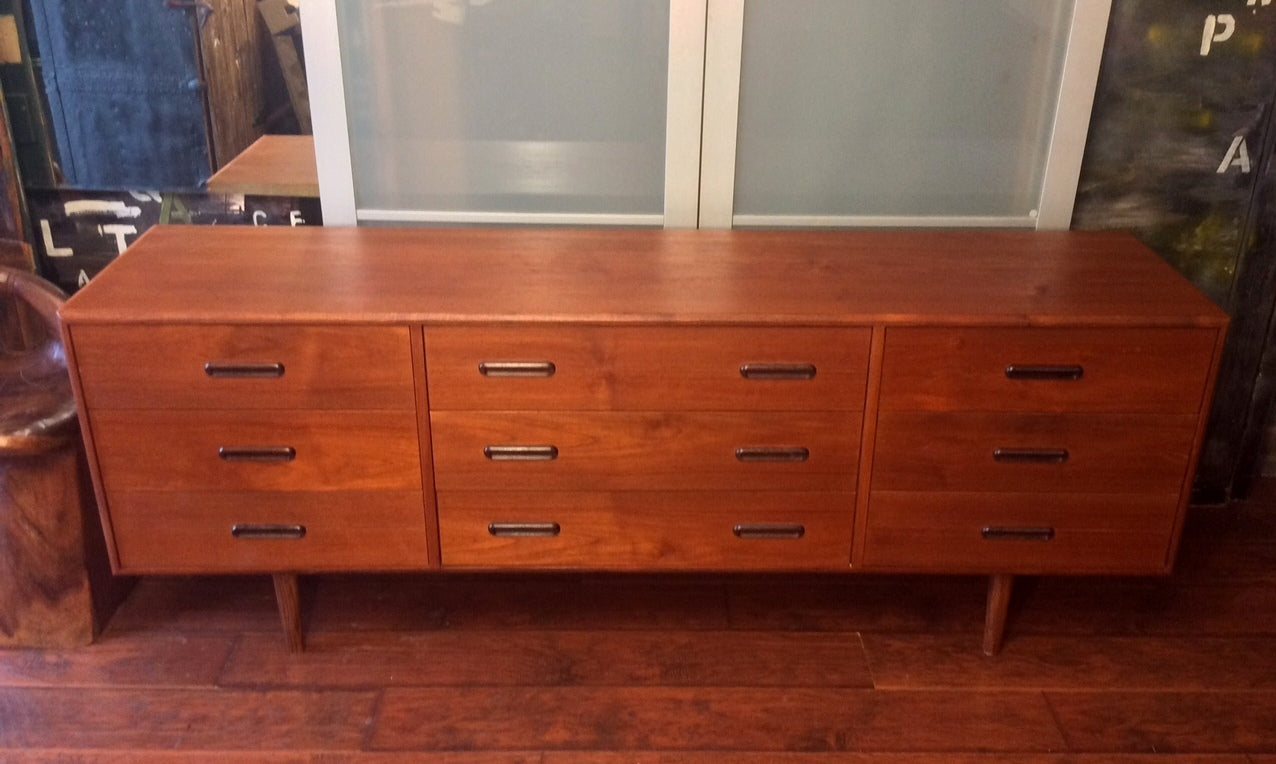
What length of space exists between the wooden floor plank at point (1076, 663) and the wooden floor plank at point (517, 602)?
0.35m

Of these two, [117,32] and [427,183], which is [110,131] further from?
[427,183]

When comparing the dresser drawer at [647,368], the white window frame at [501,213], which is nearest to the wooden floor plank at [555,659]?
the dresser drawer at [647,368]

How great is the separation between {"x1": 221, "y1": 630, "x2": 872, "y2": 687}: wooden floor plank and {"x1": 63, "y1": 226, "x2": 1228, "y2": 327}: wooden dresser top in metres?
0.68

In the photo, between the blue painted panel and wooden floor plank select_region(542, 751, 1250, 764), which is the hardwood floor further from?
the blue painted panel

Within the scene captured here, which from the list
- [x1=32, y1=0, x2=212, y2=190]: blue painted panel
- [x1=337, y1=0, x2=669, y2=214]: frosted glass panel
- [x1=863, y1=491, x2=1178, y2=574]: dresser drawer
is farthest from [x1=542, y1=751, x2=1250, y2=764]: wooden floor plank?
[x1=32, y1=0, x2=212, y2=190]: blue painted panel

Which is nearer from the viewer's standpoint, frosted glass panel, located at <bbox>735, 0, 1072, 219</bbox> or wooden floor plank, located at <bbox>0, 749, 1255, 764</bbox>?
wooden floor plank, located at <bbox>0, 749, 1255, 764</bbox>

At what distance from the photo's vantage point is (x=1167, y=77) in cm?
198

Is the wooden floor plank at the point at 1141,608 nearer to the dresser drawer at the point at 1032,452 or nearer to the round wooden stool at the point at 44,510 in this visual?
the dresser drawer at the point at 1032,452

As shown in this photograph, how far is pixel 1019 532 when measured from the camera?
5.82 ft

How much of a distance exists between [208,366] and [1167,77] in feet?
5.99

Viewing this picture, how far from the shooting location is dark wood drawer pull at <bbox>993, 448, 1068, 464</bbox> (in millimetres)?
1703

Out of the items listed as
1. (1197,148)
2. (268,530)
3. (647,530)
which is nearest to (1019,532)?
(647,530)

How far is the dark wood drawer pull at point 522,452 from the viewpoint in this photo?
1695 millimetres

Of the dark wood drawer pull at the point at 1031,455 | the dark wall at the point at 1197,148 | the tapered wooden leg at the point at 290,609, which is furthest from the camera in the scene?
the dark wall at the point at 1197,148
